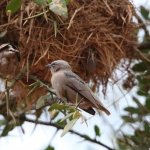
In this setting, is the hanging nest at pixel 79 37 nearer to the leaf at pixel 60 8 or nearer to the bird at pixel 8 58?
the bird at pixel 8 58

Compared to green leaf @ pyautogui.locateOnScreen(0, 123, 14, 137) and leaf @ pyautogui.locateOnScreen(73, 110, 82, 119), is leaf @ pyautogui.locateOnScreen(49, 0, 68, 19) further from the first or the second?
green leaf @ pyautogui.locateOnScreen(0, 123, 14, 137)

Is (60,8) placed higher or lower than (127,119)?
higher

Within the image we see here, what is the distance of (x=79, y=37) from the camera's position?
183cm

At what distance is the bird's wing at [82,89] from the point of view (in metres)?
1.35

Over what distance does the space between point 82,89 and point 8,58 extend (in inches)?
12.0

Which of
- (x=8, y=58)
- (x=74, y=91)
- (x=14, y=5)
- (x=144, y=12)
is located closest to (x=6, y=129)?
(x=8, y=58)

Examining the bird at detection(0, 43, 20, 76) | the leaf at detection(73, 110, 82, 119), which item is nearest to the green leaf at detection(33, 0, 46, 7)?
the bird at detection(0, 43, 20, 76)

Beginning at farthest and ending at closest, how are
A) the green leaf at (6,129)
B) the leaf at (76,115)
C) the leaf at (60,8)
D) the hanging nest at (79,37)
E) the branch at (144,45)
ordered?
the branch at (144,45), the green leaf at (6,129), the hanging nest at (79,37), the leaf at (60,8), the leaf at (76,115)

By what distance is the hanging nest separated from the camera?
1.77m

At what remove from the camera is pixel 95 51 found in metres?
1.91

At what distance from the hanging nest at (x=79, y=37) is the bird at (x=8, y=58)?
151mm

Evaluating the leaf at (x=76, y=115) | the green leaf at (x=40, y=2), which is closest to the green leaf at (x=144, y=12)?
the green leaf at (x=40, y=2)

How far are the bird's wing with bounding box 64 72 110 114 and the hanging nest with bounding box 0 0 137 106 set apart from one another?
30 cm

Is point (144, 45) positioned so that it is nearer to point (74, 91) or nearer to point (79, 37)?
point (79, 37)
